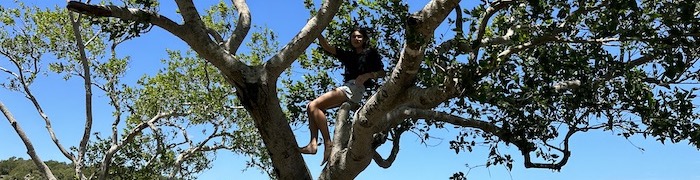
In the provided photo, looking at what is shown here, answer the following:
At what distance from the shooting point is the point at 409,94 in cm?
450

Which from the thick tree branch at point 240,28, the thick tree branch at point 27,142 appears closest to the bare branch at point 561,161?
the thick tree branch at point 240,28

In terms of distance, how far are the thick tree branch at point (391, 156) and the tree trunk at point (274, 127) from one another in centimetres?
161

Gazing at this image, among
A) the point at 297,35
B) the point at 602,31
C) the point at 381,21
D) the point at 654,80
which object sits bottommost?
the point at 602,31

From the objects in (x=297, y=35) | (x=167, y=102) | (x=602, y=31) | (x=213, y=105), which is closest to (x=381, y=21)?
(x=297, y=35)

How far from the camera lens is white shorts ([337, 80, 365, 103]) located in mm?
5180

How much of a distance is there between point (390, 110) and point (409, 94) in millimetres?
209

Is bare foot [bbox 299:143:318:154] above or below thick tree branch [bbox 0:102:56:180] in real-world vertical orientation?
below

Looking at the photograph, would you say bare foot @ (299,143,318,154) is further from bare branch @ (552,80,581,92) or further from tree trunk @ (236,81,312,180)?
bare branch @ (552,80,581,92)

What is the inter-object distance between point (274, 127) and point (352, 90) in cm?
76

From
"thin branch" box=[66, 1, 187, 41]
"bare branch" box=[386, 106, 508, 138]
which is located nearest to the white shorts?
"bare branch" box=[386, 106, 508, 138]

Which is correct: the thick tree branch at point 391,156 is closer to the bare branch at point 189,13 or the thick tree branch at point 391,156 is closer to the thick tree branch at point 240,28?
the thick tree branch at point 240,28

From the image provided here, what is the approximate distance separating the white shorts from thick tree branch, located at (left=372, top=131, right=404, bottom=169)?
133 cm

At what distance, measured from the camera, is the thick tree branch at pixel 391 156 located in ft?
21.6

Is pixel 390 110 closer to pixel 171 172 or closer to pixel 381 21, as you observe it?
pixel 381 21
